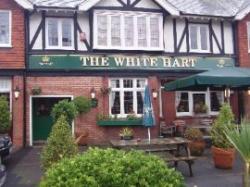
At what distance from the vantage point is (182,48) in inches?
711

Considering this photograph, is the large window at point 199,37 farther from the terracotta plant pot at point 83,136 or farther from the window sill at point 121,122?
the terracotta plant pot at point 83,136

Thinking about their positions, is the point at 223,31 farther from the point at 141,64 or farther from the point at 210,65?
the point at 141,64

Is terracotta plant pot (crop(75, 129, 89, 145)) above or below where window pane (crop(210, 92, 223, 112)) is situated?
below

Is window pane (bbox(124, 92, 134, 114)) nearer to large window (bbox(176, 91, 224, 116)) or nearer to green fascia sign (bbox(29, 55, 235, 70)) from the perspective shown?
green fascia sign (bbox(29, 55, 235, 70))

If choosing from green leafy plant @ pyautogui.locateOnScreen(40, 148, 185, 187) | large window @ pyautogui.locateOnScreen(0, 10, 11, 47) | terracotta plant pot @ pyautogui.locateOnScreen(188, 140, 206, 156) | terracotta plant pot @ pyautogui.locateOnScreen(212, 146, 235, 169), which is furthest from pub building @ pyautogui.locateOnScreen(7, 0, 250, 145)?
green leafy plant @ pyautogui.locateOnScreen(40, 148, 185, 187)

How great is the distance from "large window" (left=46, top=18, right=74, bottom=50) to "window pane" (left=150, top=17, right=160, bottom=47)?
12.1 ft

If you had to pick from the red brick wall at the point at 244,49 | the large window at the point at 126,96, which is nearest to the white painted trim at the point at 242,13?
the red brick wall at the point at 244,49

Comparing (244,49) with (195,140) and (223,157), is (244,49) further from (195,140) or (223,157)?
(223,157)

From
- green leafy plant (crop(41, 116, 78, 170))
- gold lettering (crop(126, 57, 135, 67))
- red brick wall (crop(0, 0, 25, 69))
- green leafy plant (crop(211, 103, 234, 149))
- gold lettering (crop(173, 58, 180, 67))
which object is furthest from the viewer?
gold lettering (crop(173, 58, 180, 67))

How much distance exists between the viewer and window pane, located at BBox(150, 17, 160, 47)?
691 inches

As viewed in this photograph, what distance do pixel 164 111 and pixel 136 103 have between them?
4.80 ft

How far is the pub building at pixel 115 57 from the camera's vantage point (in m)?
16.4

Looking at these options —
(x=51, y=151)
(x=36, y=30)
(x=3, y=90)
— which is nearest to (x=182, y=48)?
(x=36, y=30)

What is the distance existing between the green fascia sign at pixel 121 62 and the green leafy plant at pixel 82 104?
4.70 feet
